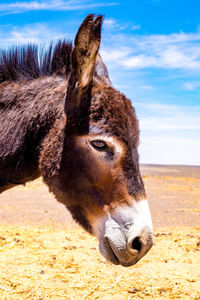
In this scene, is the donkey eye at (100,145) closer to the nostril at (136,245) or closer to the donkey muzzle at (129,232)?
the donkey muzzle at (129,232)

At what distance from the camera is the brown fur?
260 centimetres

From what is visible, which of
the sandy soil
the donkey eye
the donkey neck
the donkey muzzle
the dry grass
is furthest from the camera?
the sandy soil

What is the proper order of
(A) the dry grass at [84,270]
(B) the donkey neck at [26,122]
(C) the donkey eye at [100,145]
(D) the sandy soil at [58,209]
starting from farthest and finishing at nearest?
(D) the sandy soil at [58,209] < (A) the dry grass at [84,270] < (B) the donkey neck at [26,122] < (C) the donkey eye at [100,145]

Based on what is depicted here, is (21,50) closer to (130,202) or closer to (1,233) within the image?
(130,202)

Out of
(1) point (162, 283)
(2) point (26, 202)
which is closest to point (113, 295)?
(1) point (162, 283)

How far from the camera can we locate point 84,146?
8.70 feet

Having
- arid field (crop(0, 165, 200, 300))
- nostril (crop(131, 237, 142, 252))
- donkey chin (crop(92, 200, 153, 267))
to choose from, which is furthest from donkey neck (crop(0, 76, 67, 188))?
arid field (crop(0, 165, 200, 300))

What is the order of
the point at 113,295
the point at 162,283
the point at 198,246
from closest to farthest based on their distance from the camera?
the point at 113,295
the point at 162,283
the point at 198,246

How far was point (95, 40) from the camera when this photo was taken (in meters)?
2.59

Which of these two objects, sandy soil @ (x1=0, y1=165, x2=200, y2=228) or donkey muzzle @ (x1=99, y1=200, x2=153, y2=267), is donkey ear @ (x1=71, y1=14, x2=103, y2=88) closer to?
donkey muzzle @ (x1=99, y1=200, x2=153, y2=267)

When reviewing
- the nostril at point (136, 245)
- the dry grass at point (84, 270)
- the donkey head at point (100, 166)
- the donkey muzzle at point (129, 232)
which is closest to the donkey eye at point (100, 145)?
the donkey head at point (100, 166)

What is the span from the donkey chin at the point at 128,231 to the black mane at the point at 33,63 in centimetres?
139

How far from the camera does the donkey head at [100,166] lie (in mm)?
2557

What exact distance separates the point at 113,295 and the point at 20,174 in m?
2.71
